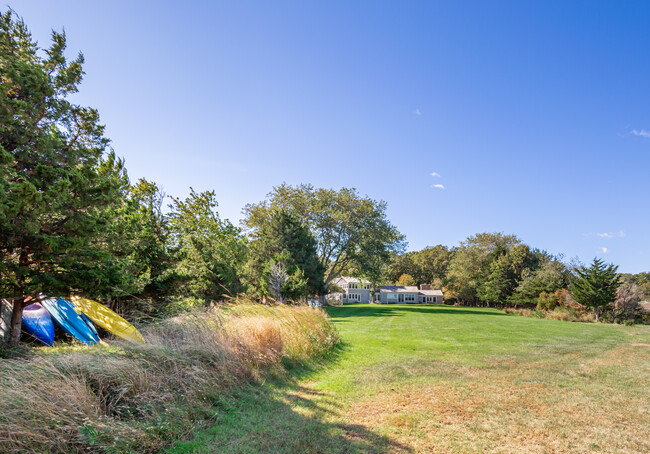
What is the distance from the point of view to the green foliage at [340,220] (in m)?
35.2

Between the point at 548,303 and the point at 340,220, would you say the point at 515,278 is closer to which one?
the point at 548,303

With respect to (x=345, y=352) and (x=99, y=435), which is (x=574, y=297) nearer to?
(x=345, y=352)

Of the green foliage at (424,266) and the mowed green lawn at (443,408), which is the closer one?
the mowed green lawn at (443,408)

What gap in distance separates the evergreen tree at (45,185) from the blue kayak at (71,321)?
65.8 inches

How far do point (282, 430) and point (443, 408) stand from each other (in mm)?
2498

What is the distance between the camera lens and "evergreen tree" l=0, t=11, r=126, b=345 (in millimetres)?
5824

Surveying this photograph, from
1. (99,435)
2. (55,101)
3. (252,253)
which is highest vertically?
(55,101)

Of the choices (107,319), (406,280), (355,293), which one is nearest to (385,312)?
(107,319)

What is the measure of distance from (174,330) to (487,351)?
8895 millimetres

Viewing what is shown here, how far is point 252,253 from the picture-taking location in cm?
2425

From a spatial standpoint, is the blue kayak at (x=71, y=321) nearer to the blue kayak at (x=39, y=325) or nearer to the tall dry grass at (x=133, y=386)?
the blue kayak at (x=39, y=325)

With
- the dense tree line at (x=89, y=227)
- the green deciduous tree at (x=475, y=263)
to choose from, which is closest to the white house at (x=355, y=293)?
the green deciduous tree at (x=475, y=263)

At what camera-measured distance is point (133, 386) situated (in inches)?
154

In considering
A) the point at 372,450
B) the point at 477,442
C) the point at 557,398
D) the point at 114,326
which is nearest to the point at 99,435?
the point at 372,450
